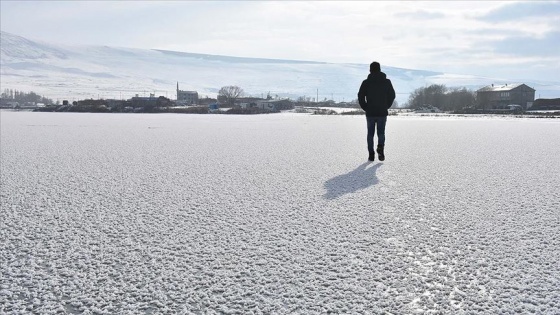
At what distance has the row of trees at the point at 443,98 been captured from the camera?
84188 mm

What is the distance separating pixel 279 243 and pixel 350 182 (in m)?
2.62

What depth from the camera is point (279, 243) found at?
2.85 m

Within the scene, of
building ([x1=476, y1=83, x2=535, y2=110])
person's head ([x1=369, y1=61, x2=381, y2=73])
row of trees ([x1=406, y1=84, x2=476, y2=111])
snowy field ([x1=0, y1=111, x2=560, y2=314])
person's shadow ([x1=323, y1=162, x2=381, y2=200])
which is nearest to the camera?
snowy field ([x1=0, y1=111, x2=560, y2=314])

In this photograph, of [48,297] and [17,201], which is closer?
[48,297]

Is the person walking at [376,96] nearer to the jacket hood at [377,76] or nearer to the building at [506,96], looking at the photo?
the jacket hood at [377,76]

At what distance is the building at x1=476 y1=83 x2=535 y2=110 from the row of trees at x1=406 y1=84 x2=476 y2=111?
202 centimetres

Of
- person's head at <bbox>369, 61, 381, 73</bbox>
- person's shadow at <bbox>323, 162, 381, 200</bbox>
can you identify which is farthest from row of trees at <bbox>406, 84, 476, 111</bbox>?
person's shadow at <bbox>323, 162, 381, 200</bbox>

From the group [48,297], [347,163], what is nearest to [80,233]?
[48,297]

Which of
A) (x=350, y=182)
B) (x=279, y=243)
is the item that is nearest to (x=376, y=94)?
(x=350, y=182)

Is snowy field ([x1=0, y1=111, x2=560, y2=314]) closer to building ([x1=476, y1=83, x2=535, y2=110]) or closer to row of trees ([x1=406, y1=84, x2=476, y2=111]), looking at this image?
row of trees ([x1=406, y1=84, x2=476, y2=111])

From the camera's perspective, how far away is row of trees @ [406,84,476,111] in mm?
84188

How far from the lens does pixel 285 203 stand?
4.12m

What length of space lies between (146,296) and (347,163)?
221 inches

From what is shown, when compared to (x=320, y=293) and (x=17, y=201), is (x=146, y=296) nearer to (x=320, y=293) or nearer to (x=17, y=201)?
(x=320, y=293)
